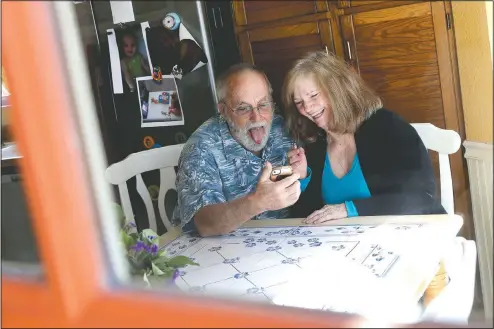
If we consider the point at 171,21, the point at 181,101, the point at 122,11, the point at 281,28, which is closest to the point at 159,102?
the point at 181,101

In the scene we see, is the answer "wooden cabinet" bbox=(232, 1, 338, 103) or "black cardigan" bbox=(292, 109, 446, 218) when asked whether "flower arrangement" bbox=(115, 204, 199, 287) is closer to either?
"black cardigan" bbox=(292, 109, 446, 218)

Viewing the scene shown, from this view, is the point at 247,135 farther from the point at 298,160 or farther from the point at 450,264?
the point at 450,264

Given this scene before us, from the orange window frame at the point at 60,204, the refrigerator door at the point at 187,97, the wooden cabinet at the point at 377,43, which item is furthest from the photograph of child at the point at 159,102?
the orange window frame at the point at 60,204

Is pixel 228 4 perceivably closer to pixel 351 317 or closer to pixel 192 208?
pixel 192 208

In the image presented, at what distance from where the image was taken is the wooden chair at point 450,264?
0.22 m

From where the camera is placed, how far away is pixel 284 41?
91cm

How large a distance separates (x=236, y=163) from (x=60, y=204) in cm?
44

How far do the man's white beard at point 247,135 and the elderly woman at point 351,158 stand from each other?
32mm

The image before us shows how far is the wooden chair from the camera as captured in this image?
22cm

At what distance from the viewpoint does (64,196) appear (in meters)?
0.22

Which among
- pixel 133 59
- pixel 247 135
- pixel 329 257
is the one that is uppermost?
pixel 133 59

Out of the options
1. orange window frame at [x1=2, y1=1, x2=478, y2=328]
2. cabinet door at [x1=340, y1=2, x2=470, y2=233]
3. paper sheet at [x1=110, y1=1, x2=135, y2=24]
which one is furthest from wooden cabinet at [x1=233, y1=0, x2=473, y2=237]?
orange window frame at [x1=2, y1=1, x2=478, y2=328]

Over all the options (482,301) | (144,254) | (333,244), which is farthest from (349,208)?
(482,301)

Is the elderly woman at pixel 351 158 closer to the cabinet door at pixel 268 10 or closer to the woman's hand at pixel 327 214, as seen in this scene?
the woman's hand at pixel 327 214
